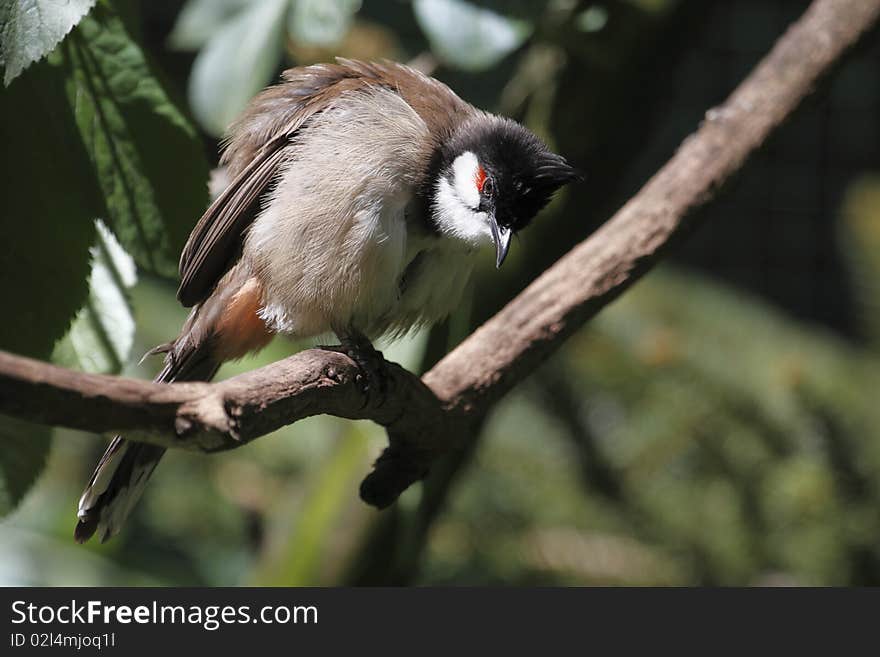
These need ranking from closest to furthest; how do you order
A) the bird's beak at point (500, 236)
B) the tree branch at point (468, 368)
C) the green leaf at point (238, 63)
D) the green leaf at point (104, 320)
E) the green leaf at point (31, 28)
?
the tree branch at point (468, 368)
the green leaf at point (31, 28)
the green leaf at point (104, 320)
the bird's beak at point (500, 236)
the green leaf at point (238, 63)

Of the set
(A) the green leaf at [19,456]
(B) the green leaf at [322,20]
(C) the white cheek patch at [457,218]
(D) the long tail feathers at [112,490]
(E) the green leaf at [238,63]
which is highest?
(E) the green leaf at [238,63]

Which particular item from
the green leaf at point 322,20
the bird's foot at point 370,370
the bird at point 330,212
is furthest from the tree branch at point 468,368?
the green leaf at point 322,20

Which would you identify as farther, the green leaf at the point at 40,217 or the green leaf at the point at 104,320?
the green leaf at the point at 104,320

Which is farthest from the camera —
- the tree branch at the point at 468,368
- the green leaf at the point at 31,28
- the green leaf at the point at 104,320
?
the green leaf at the point at 104,320

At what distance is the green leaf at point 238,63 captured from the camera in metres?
1.68

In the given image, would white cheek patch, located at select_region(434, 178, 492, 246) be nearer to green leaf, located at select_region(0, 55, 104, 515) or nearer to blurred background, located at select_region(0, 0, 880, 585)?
blurred background, located at select_region(0, 0, 880, 585)

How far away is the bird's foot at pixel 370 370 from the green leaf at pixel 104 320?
0.25 meters

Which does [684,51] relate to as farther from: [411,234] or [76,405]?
[76,405]

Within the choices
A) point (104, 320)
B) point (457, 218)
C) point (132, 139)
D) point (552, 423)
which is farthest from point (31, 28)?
point (552, 423)

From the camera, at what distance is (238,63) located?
172cm

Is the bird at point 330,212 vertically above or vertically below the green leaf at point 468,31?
below

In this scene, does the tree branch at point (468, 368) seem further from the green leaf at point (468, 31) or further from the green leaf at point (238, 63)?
the green leaf at point (238, 63)

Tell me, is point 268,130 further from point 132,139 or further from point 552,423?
point 552,423

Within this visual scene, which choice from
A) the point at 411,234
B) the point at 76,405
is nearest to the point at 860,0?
the point at 411,234
